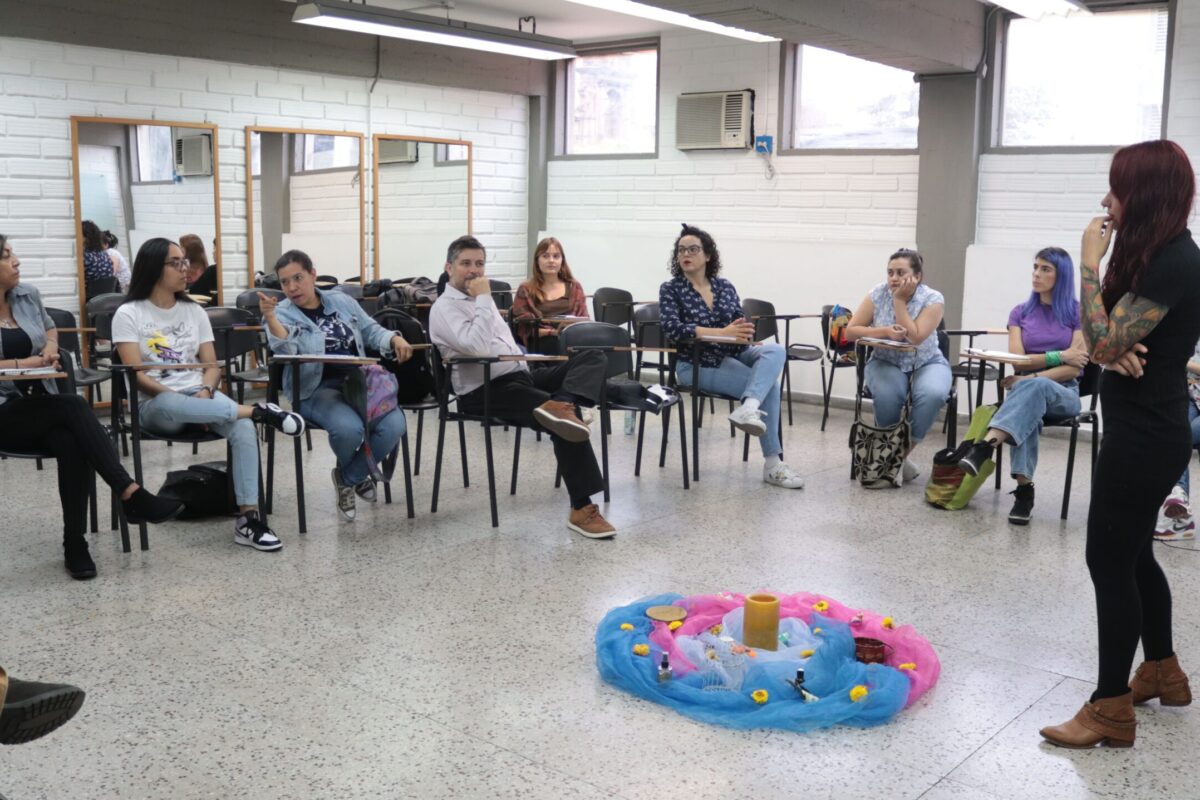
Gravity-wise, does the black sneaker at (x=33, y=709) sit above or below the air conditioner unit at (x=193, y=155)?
below

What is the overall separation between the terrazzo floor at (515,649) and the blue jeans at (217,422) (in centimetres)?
24

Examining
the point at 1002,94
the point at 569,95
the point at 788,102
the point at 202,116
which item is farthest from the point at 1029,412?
the point at 569,95

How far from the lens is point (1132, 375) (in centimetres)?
241

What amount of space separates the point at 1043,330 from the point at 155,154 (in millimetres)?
5033

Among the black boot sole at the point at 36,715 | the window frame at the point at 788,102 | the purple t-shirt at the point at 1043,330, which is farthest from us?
the window frame at the point at 788,102

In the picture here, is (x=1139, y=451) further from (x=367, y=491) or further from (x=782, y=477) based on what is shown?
(x=367, y=491)

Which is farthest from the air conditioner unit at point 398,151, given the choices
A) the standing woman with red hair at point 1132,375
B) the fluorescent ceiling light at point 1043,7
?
the standing woman with red hair at point 1132,375

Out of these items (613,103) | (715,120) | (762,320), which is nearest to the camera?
(762,320)

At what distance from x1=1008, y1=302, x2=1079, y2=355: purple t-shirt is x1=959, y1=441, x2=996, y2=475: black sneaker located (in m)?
0.60

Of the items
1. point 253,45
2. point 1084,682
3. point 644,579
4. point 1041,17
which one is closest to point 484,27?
point 253,45

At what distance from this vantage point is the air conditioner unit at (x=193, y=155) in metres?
6.86

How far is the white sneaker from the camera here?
507cm

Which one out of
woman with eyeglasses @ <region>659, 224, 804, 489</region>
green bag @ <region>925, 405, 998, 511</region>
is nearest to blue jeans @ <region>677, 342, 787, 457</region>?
woman with eyeglasses @ <region>659, 224, 804, 489</region>

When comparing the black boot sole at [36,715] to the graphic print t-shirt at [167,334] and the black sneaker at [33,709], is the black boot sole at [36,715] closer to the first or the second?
the black sneaker at [33,709]
